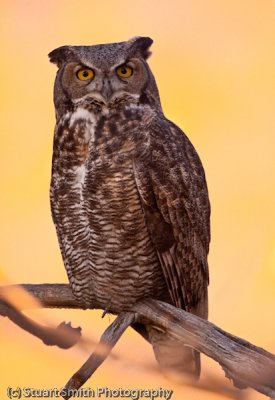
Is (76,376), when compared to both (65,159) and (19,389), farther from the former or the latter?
(65,159)

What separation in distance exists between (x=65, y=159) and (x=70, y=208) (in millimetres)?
191

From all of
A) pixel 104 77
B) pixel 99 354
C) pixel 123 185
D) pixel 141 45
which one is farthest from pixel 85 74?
pixel 99 354

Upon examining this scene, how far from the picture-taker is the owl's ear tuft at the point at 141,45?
2554mm

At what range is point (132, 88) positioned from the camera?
252 cm

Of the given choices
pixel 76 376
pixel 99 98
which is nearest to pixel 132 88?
pixel 99 98

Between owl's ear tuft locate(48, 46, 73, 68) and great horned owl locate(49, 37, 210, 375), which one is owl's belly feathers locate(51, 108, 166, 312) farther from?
owl's ear tuft locate(48, 46, 73, 68)

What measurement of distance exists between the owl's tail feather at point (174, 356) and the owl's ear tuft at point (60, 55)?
3.81 ft

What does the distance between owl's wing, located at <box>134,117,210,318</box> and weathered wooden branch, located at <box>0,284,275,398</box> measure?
0.17 m

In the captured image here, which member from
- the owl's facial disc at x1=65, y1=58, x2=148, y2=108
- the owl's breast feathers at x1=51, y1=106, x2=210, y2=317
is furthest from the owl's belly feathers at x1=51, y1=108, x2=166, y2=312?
the owl's facial disc at x1=65, y1=58, x2=148, y2=108

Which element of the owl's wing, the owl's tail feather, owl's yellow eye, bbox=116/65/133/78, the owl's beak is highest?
owl's yellow eye, bbox=116/65/133/78

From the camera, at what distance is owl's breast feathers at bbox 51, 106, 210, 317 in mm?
2414

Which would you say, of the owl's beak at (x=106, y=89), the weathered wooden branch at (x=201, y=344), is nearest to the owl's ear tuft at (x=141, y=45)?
the owl's beak at (x=106, y=89)

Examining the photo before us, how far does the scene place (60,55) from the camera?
2.62 metres

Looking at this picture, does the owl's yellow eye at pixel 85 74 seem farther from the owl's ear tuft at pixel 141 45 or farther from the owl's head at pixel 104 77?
the owl's ear tuft at pixel 141 45
